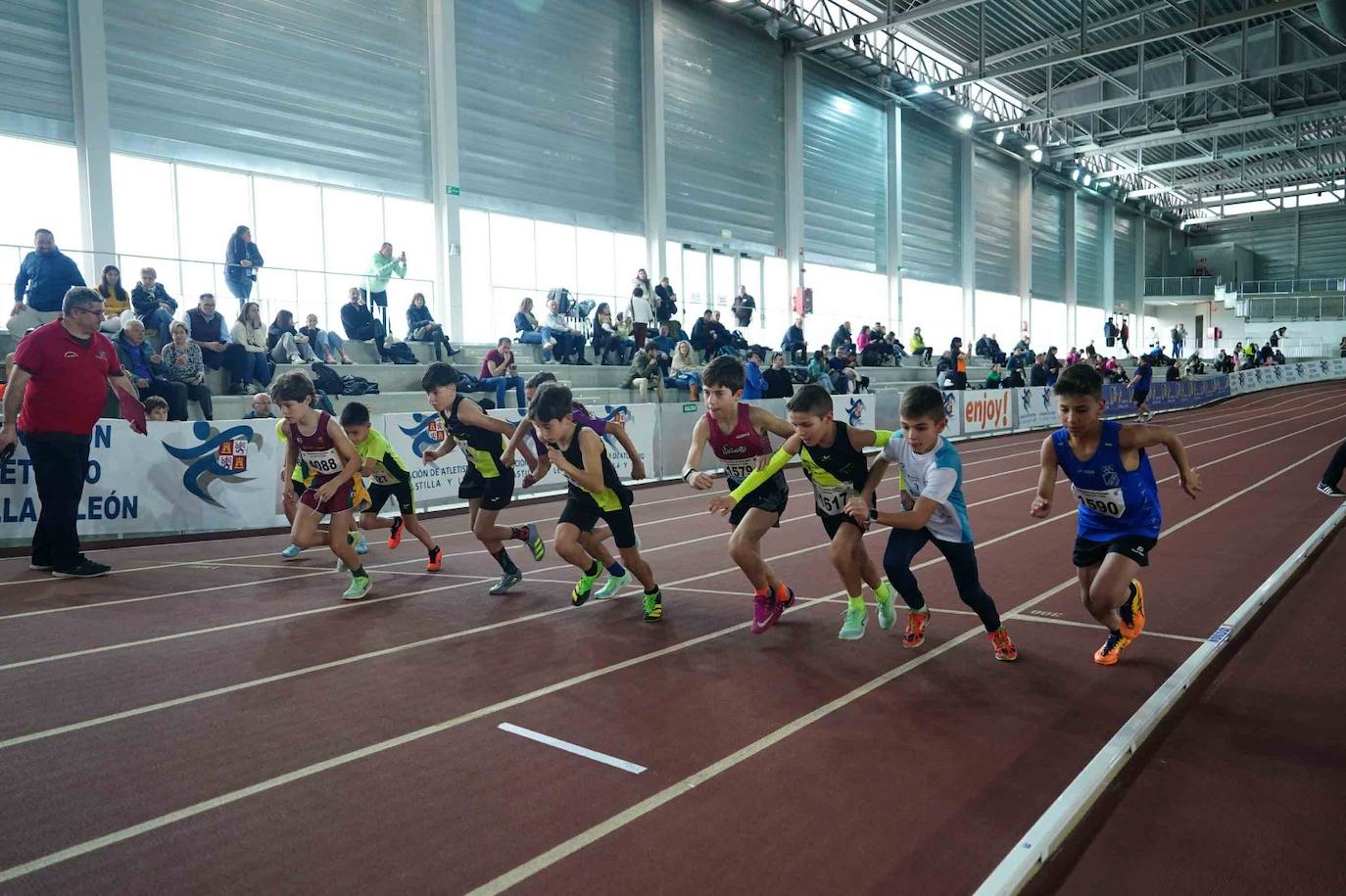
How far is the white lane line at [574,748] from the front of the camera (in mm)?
3654

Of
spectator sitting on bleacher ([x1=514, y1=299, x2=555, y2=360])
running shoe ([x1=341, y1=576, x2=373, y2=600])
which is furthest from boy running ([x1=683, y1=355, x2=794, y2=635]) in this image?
spectator sitting on bleacher ([x1=514, y1=299, x2=555, y2=360])

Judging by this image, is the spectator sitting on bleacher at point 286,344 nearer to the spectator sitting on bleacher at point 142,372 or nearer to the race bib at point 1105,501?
the spectator sitting on bleacher at point 142,372

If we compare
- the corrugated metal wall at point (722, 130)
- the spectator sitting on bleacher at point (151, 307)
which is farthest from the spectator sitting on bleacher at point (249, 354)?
the corrugated metal wall at point (722, 130)

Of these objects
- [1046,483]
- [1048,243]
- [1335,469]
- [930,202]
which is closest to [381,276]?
[1046,483]

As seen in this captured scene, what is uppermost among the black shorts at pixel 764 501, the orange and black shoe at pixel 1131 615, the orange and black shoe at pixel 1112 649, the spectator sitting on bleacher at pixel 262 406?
the spectator sitting on bleacher at pixel 262 406

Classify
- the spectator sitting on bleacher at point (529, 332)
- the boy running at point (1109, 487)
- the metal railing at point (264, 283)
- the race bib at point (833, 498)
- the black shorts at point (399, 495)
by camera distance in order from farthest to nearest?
the spectator sitting on bleacher at point (529, 332), the metal railing at point (264, 283), the black shorts at point (399, 495), the race bib at point (833, 498), the boy running at point (1109, 487)

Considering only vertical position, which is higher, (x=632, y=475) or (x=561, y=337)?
(x=561, y=337)

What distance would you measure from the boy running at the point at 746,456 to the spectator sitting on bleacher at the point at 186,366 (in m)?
8.66

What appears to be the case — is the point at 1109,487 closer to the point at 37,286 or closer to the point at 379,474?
the point at 379,474

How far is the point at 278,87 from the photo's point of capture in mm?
16656

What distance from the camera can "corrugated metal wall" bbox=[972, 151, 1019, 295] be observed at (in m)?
37.2

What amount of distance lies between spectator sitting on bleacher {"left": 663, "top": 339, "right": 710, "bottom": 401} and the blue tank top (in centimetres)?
1337

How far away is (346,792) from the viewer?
136 inches

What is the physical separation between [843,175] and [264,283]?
20.0 m
